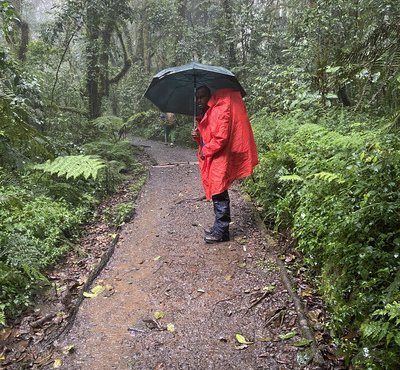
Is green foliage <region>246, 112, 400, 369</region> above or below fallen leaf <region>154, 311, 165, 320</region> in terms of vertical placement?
above

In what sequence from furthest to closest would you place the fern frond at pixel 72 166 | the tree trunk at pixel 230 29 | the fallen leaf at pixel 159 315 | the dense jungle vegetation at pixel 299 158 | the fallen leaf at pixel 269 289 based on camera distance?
1. the tree trunk at pixel 230 29
2. the fern frond at pixel 72 166
3. the fallen leaf at pixel 269 289
4. the fallen leaf at pixel 159 315
5. the dense jungle vegetation at pixel 299 158

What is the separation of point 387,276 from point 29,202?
5426mm

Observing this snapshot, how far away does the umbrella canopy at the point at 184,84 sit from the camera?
5164 millimetres

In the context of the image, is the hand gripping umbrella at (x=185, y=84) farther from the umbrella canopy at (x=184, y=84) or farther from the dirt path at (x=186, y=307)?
the dirt path at (x=186, y=307)

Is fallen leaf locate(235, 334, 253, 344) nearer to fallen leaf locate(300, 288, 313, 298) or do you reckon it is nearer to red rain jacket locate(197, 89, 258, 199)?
fallen leaf locate(300, 288, 313, 298)

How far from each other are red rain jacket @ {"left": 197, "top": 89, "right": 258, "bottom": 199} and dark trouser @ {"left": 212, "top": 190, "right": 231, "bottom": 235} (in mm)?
126

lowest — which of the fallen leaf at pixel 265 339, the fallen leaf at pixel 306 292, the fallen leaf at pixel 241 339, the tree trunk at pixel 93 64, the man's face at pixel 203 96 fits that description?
the fallen leaf at pixel 265 339

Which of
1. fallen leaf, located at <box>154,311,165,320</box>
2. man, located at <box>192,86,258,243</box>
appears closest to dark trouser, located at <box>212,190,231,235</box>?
man, located at <box>192,86,258,243</box>

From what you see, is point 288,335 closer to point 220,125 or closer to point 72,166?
point 220,125

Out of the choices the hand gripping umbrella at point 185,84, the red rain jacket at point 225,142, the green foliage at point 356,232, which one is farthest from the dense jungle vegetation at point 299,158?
the hand gripping umbrella at point 185,84

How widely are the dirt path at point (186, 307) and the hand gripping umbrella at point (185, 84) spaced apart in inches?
80.0

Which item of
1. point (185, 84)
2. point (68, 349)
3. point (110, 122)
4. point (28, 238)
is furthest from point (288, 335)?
point (110, 122)

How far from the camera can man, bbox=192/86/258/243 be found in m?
4.94

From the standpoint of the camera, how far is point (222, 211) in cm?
524
